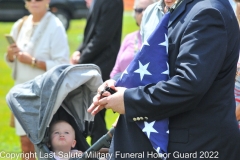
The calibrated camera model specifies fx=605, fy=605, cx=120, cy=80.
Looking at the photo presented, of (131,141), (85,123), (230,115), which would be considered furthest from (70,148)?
(230,115)

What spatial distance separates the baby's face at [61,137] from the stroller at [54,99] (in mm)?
80

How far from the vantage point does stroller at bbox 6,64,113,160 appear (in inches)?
179

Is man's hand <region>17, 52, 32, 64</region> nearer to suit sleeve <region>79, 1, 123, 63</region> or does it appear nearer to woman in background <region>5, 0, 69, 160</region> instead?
woman in background <region>5, 0, 69, 160</region>

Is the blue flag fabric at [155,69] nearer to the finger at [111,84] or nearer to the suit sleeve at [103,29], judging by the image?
the finger at [111,84]

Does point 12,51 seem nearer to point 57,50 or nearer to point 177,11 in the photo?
point 57,50

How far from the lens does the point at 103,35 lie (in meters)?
6.48

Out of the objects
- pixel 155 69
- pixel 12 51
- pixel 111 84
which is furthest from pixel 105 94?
pixel 12 51

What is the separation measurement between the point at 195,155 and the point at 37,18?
11.7 ft

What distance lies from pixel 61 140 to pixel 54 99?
51 centimetres

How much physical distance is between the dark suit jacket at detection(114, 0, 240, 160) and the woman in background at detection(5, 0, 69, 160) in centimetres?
299

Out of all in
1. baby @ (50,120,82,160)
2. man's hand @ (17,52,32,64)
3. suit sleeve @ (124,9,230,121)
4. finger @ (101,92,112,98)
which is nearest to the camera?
suit sleeve @ (124,9,230,121)

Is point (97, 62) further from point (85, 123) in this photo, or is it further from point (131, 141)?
point (131, 141)

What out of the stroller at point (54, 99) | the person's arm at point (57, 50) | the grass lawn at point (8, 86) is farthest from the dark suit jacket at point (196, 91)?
the grass lawn at point (8, 86)

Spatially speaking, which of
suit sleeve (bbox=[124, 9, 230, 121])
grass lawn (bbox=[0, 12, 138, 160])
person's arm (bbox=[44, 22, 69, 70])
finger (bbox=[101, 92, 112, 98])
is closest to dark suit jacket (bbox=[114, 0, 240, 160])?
suit sleeve (bbox=[124, 9, 230, 121])
